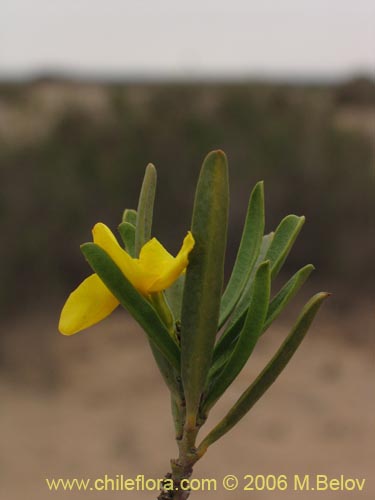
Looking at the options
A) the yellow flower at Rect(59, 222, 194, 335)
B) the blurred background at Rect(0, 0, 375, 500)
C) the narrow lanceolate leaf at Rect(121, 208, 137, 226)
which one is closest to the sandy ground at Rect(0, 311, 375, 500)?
the blurred background at Rect(0, 0, 375, 500)

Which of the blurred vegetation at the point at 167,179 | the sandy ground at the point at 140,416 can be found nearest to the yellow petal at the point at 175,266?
the sandy ground at the point at 140,416

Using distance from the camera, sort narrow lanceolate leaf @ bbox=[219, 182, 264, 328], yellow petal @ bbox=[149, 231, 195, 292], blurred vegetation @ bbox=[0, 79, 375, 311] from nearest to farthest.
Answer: yellow petal @ bbox=[149, 231, 195, 292] < narrow lanceolate leaf @ bbox=[219, 182, 264, 328] < blurred vegetation @ bbox=[0, 79, 375, 311]

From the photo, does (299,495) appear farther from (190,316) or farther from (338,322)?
(190,316)

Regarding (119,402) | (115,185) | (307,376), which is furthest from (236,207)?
(119,402)

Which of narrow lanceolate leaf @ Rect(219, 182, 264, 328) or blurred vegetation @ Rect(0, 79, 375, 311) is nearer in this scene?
narrow lanceolate leaf @ Rect(219, 182, 264, 328)

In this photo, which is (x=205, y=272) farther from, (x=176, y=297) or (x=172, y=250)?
(x=172, y=250)

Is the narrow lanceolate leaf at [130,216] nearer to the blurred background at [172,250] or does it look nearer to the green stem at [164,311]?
the green stem at [164,311]

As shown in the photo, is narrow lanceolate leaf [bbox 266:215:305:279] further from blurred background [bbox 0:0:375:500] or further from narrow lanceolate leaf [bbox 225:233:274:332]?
blurred background [bbox 0:0:375:500]
